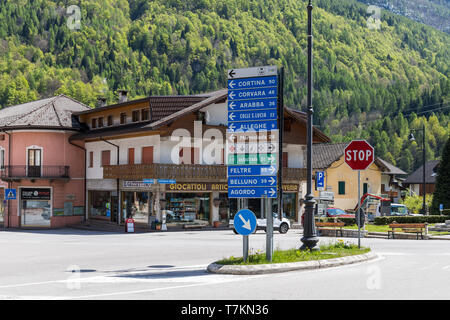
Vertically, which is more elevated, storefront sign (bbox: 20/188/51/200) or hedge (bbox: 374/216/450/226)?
storefront sign (bbox: 20/188/51/200)

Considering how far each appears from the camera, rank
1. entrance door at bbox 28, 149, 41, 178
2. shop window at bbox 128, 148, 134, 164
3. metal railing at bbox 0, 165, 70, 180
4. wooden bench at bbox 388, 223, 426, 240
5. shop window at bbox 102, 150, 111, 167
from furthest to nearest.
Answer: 1. shop window at bbox 102, 150, 111, 167
2. entrance door at bbox 28, 149, 41, 178
3. metal railing at bbox 0, 165, 70, 180
4. shop window at bbox 128, 148, 134, 164
5. wooden bench at bbox 388, 223, 426, 240

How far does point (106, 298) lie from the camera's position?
10562mm

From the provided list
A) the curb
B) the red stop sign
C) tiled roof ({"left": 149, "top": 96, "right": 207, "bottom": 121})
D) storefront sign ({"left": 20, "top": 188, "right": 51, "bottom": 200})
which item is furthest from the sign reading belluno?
storefront sign ({"left": 20, "top": 188, "right": 51, "bottom": 200})

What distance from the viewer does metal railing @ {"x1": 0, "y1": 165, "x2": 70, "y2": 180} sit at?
4453 cm

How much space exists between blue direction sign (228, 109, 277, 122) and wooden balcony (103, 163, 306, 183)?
2395cm

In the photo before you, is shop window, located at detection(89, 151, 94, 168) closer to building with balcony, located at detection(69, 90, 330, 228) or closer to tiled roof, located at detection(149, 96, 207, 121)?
building with balcony, located at detection(69, 90, 330, 228)

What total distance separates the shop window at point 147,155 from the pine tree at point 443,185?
69.7ft

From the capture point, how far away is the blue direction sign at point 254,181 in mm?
14609

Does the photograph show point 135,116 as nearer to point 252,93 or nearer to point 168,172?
point 168,172

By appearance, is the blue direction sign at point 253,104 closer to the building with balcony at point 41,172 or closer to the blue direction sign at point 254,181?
the blue direction sign at point 254,181

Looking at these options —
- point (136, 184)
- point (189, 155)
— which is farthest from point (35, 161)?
point (189, 155)

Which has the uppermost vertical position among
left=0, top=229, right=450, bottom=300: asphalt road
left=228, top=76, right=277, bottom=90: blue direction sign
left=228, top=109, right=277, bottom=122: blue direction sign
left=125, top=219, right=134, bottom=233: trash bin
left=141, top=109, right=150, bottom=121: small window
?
left=141, top=109, right=150, bottom=121: small window

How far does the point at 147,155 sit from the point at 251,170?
89.1 ft

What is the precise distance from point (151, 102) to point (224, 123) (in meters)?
5.62
